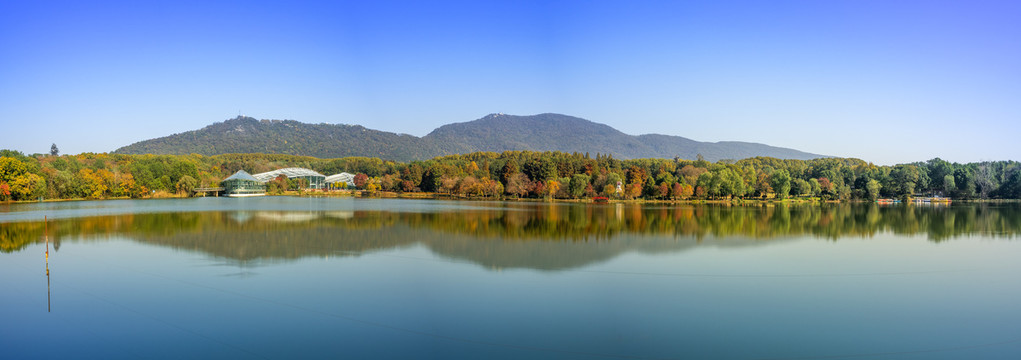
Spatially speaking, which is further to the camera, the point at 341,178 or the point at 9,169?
the point at 341,178

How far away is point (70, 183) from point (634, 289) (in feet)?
198

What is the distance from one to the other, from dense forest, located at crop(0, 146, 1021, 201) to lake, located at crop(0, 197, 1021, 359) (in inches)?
1568

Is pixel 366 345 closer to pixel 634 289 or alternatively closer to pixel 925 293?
pixel 634 289

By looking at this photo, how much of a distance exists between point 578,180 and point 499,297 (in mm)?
52397

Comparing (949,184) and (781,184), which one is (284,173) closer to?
(781,184)

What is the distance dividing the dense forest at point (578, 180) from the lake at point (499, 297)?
3984 cm

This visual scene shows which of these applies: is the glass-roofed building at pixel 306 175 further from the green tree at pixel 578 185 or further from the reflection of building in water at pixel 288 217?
the reflection of building in water at pixel 288 217

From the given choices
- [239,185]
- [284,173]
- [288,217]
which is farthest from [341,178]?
[288,217]

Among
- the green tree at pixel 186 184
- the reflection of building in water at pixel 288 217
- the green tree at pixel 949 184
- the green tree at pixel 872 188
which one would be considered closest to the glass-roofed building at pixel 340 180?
the green tree at pixel 186 184

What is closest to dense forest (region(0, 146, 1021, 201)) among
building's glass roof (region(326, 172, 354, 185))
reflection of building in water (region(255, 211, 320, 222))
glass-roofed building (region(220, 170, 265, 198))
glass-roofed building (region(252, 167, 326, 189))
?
glass-roofed building (region(220, 170, 265, 198))

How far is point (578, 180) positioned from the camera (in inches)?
2477

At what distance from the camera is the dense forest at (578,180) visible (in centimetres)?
5406

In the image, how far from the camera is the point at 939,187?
7631 cm

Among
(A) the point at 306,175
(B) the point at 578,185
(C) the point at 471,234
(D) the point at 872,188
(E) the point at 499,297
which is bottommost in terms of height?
(E) the point at 499,297
